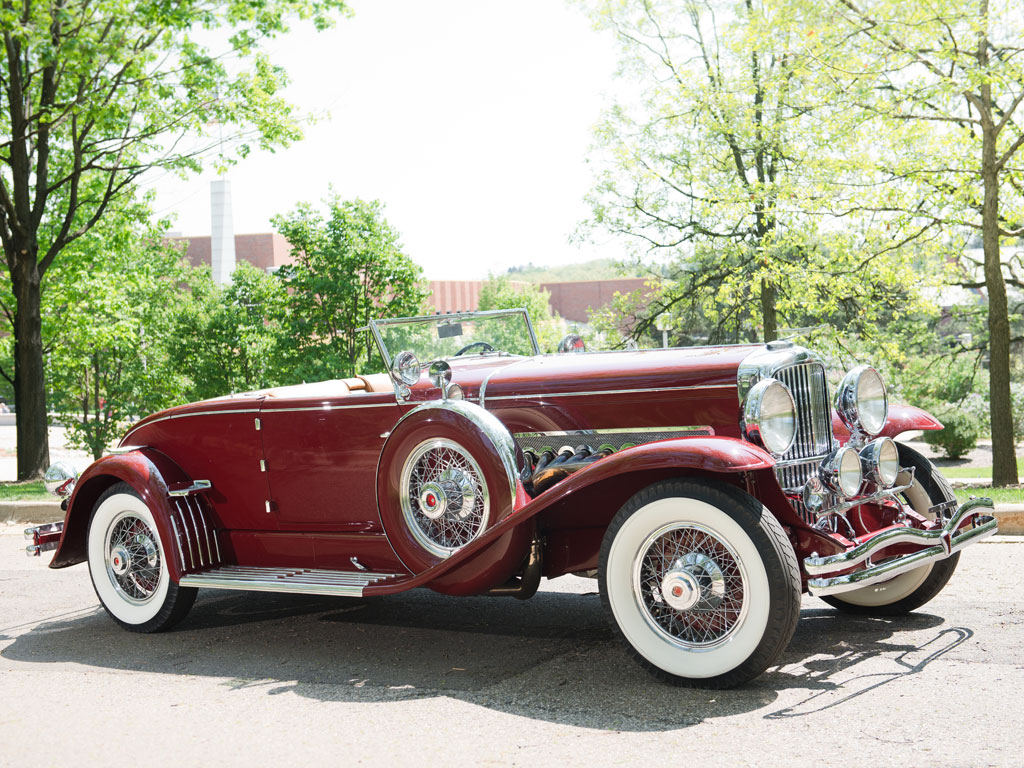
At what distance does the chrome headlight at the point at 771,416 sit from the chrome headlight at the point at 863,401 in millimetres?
543

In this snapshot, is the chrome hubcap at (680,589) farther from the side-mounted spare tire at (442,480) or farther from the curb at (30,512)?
the curb at (30,512)

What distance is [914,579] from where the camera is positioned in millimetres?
4871

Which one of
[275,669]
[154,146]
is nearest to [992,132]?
[275,669]

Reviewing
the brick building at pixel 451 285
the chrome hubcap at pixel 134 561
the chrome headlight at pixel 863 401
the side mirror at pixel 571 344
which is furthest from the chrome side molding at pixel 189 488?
the brick building at pixel 451 285

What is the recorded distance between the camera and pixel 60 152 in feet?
51.7

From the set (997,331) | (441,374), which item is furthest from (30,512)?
(997,331)

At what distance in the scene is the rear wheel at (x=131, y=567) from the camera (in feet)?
17.6

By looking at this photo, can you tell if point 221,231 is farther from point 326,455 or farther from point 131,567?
point 326,455

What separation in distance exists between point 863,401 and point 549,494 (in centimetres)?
175

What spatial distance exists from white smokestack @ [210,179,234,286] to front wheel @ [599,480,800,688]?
48826mm

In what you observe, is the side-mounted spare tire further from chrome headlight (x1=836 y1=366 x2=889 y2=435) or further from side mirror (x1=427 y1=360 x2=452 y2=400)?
chrome headlight (x1=836 y1=366 x2=889 y2=435)

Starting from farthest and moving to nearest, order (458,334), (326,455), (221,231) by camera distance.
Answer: (221,231)
(458,334)
(326,455)

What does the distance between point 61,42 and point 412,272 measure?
6932 millimetres

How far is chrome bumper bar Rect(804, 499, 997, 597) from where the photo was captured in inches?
150
